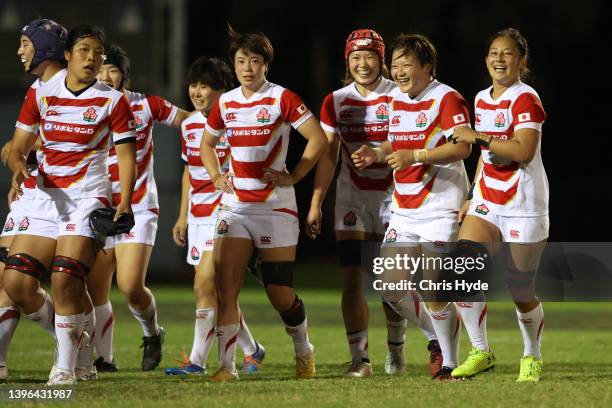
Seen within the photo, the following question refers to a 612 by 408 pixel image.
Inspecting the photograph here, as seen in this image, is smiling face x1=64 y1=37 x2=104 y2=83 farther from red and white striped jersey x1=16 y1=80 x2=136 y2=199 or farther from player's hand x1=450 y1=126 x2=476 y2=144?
player's hand x1=450 y1=126 x2=476 y2=144

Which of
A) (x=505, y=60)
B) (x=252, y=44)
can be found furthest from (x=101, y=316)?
(x=505, y=60)

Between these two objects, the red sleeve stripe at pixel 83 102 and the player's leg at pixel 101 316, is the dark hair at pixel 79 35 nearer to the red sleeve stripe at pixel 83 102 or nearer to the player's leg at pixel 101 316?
the red sleeve stripe at pixel 83 102

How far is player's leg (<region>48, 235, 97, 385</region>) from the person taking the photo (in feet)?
25.7

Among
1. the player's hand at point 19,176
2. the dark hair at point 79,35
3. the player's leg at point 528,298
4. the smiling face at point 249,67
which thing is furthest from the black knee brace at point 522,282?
the player's hand at point 19,176

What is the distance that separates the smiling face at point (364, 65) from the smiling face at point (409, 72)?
424mm

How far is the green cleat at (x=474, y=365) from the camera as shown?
8133 mm

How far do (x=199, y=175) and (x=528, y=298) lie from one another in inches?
107

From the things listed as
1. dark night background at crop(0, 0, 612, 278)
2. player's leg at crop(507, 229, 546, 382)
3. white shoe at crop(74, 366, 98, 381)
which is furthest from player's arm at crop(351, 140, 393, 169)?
dark night background at crop(0, 0, 612, 278)

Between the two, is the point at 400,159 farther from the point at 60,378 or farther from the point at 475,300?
the point at 60,378

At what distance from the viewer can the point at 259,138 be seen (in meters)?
8.53

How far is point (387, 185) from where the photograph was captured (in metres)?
9.06

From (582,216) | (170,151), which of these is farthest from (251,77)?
(582,216)

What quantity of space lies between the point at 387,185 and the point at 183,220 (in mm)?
1765

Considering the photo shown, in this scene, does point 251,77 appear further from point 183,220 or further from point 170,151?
point 170,151
